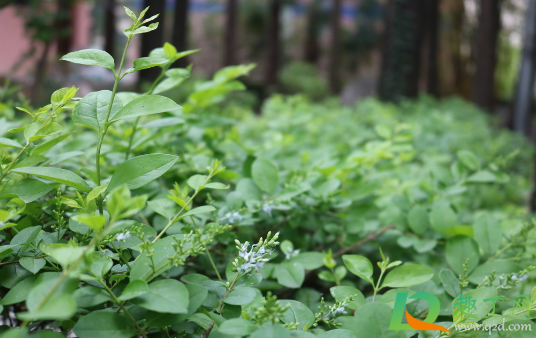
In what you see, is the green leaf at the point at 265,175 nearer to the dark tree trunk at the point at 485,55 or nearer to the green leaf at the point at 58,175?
the green leaf at the point at 58,175

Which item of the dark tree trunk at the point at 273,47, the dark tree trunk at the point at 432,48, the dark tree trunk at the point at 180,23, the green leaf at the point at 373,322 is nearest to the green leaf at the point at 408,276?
the green leaf at the point at 373,322

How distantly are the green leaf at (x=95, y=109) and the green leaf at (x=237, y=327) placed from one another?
308 mm

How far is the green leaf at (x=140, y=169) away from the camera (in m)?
0.55

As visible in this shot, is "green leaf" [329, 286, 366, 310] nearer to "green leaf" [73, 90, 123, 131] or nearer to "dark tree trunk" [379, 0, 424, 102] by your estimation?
"green leaf" [73, 90, 123, 131]

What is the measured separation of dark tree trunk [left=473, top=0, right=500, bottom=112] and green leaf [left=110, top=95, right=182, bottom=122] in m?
6.94

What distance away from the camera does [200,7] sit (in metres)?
16.1

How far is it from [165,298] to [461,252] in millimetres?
569

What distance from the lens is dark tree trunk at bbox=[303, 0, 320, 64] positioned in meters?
16.9

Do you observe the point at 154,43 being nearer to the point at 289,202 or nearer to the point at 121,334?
the point at 289,202

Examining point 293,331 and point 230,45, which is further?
point 230,45

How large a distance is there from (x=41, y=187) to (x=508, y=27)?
44.1ft

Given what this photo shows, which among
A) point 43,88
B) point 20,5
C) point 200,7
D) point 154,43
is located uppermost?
point 200,7

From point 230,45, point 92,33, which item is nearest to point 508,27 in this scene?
point 230,45

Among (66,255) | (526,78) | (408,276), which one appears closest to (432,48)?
(526,78)
